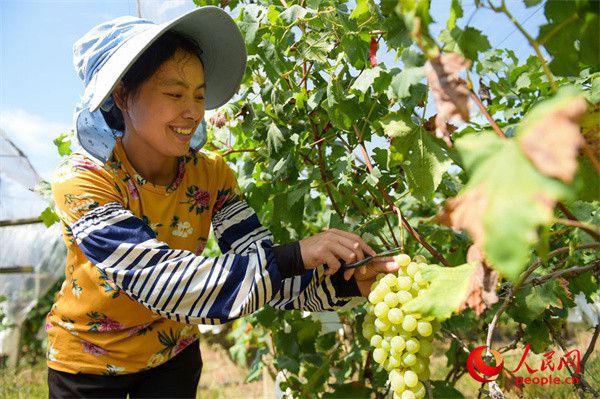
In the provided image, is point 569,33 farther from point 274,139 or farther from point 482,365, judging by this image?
point 274,139

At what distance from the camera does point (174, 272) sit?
1434mm

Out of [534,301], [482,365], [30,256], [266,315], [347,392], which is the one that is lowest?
[30,256]

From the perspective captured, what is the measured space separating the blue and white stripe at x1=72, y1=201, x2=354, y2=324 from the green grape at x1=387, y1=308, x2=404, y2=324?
0.31m

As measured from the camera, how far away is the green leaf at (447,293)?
97 cm

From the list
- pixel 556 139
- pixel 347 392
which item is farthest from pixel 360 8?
pixel 347 392

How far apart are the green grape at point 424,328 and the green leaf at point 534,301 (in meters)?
0.59

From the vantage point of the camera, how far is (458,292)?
98 centimetres

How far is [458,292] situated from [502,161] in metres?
0.47

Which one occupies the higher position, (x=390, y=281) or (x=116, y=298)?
(x=390, y=281)

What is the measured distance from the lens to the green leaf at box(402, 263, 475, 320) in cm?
97

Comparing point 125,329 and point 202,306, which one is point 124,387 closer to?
point 125,329

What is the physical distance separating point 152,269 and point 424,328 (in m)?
0.66

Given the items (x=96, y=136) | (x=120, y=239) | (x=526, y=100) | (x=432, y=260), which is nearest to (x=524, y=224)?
(x=120, y=239)

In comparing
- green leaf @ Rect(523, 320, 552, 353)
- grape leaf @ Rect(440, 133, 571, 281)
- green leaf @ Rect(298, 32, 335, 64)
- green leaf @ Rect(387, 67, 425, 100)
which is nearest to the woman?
green leaf @ Rect(298, 32, 335, 64)
